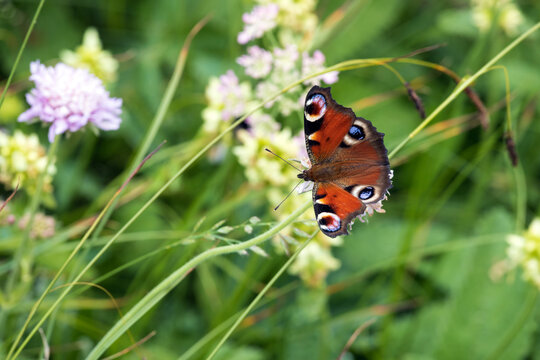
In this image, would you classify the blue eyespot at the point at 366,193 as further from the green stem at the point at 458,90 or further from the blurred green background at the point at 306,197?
the blurred green background at the point at 306,197

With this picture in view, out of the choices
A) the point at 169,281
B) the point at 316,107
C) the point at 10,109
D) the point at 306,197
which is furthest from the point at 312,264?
the point at 10,109

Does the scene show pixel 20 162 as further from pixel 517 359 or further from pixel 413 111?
pixel 413 111

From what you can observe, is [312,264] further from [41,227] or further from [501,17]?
[501,17]

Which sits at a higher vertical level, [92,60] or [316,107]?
[92,60]

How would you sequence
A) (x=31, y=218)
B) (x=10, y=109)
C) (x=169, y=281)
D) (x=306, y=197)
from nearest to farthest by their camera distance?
(x=169, y=281)
(x=31, y=218)
(x=306, y=197)
(x=10, y=109)

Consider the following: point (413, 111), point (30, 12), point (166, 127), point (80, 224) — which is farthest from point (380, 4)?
point (80, 224)

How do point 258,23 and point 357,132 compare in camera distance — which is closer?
point 357,132
